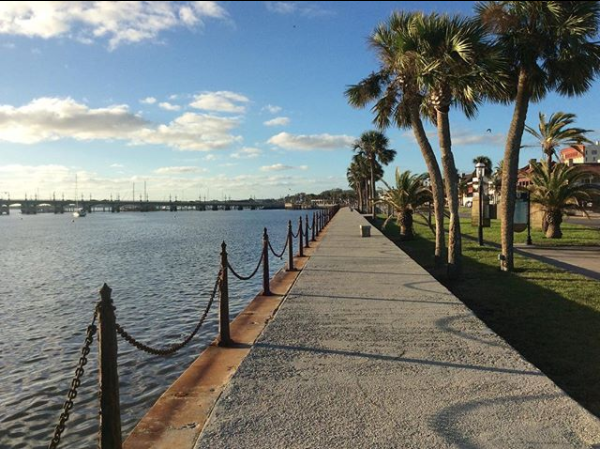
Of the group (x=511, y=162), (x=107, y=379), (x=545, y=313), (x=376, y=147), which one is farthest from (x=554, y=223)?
(x=376, y=147)

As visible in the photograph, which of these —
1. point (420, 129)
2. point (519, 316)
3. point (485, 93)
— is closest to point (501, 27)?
point (485, 93)

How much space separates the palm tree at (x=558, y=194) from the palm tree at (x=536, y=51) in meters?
9.32

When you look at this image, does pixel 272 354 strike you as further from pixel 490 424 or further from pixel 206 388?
pixel 490 424

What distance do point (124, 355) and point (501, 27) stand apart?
1060 cm

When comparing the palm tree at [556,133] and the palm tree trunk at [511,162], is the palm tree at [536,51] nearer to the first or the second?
the palm tree trunk at [511,162]

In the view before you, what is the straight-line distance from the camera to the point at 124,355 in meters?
7.29

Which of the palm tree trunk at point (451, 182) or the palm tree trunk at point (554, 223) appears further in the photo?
the palm tree trunk at point (554, 223)

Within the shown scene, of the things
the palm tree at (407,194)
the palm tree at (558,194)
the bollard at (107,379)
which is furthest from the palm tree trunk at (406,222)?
the bollard at (107,379)

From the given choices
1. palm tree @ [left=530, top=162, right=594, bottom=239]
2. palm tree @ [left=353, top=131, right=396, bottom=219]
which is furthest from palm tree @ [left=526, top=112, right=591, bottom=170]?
palm tree @ [left=353, top=131, right=396, bottom=219]

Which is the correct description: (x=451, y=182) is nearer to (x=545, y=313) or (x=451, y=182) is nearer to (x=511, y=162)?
(x=511, y=162)

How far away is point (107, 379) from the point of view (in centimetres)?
310

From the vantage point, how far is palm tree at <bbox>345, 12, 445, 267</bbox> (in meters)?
12.3

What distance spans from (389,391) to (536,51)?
33.4ft

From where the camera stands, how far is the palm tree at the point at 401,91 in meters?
12.3
